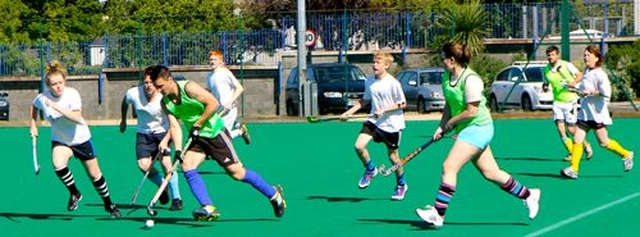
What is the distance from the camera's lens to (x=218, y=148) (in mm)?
13594

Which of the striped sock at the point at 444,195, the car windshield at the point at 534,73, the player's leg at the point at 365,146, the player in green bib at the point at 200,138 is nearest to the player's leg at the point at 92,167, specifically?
the player in green bib at the point at 200,138

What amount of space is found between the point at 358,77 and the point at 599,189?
87.9 feet

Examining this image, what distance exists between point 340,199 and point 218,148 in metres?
2.90

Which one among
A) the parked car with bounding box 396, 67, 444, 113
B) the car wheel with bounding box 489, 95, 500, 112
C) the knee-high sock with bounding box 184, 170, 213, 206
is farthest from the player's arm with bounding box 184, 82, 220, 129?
the parked car with bounding box 396, 67, 444, 113

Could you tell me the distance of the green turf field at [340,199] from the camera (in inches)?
526

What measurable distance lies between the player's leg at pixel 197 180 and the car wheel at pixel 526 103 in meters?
24.8

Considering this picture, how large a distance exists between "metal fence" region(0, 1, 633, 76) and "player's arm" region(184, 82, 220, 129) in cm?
3209

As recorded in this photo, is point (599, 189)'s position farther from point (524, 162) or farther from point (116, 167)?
point (116, 167)

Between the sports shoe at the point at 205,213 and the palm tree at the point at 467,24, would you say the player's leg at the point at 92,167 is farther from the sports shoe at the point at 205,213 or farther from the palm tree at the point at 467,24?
the palm tree at the point at 467,24

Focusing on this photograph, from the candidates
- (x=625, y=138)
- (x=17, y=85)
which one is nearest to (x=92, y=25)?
(x=17, y=85)

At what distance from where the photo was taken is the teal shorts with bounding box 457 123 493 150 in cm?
1280

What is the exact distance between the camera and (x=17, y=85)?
4747 centimetres

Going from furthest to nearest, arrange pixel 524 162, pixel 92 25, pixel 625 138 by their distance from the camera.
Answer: pixel 92 25 < pixel 625 138 < pixel 524 162

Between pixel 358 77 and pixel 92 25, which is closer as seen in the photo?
pixel 358 77
